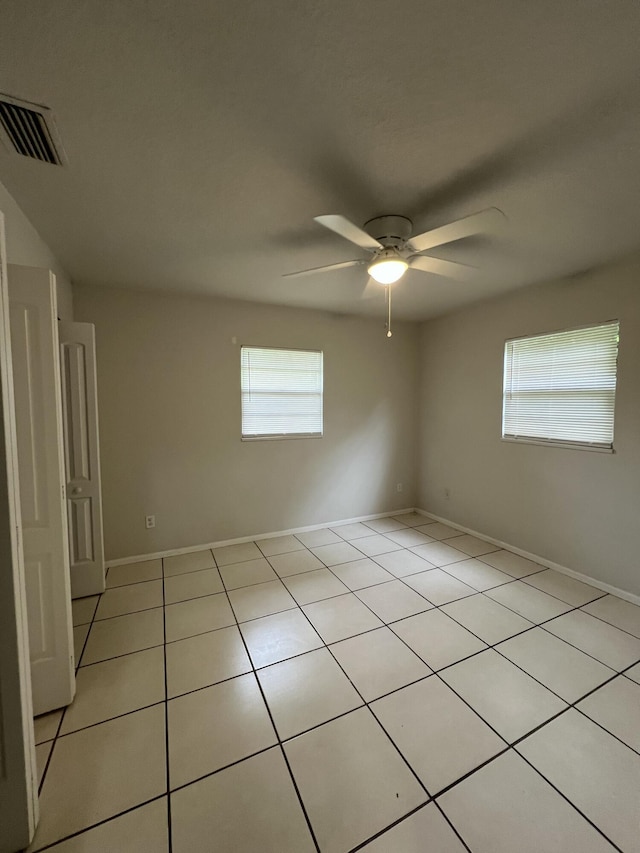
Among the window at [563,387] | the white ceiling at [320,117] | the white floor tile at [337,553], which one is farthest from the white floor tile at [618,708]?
the white ceiling at [320,117]

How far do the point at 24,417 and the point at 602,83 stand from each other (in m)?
2.49

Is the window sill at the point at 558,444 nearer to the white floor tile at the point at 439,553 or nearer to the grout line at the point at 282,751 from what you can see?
the white floor tile at the point at 439,553

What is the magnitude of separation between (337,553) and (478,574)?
4.11 ft

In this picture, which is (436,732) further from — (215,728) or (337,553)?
(337,553)

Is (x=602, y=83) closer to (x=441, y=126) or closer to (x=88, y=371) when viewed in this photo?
(x=441, y=126)

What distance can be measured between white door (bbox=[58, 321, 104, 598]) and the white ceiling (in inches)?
27.3

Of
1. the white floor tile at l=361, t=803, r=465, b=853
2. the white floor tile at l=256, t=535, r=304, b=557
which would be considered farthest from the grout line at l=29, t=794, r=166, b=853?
the white floor tile at l=256, t=535, r=304, b=557

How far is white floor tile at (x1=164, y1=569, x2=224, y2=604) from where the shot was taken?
259 centimetres

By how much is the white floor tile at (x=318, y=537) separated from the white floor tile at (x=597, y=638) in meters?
1.98

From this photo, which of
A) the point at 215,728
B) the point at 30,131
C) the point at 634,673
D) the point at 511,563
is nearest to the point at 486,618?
the point at 634,673

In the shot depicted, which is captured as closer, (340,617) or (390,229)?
(390,229)

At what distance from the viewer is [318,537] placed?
3.73 metres

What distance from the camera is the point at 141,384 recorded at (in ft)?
10.2

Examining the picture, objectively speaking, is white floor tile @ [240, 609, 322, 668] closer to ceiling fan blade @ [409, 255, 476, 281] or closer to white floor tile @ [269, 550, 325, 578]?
white floor tile @ [269, 550, 325, 578]
